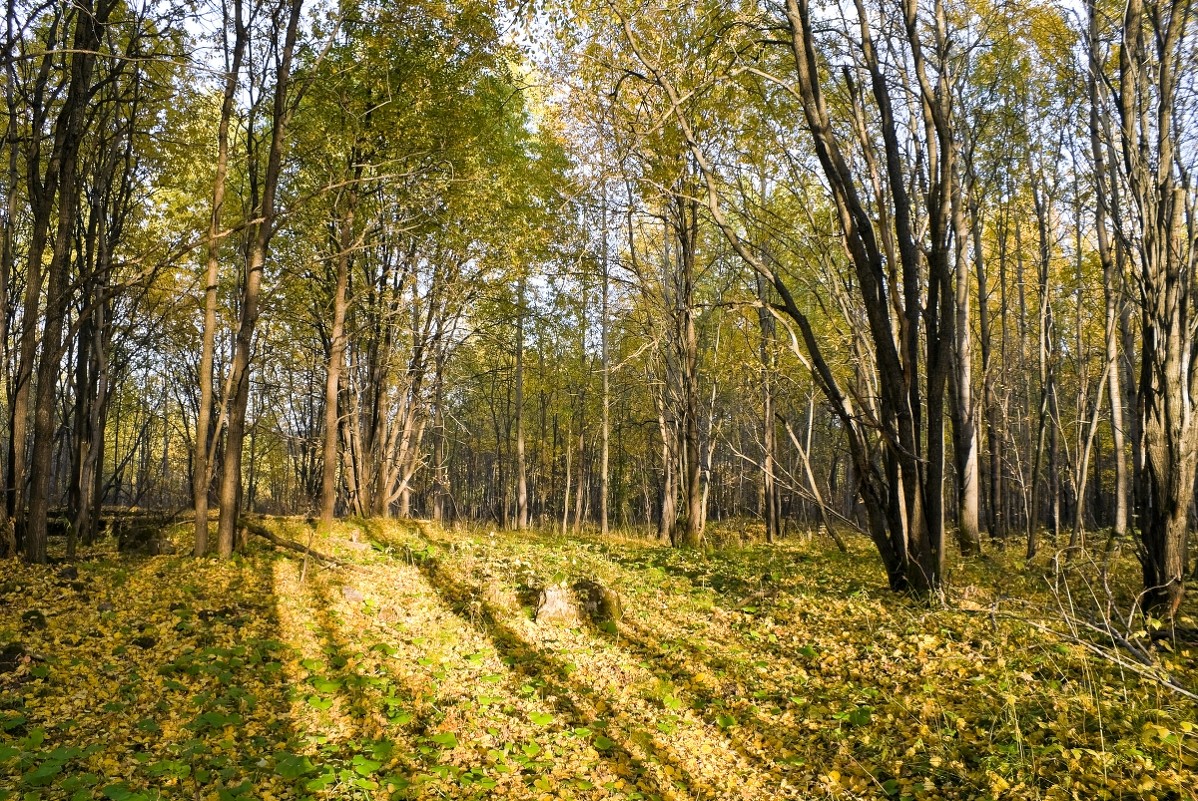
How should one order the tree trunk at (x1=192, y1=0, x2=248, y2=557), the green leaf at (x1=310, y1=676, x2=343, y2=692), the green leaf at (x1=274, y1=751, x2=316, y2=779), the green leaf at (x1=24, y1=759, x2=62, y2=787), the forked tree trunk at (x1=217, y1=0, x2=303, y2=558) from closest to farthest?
the green leaf at (x1=24, y1=759, x2=62, y2=787) → the green leaf at (x1=274, y1=751, x2=316, y2=779) → the green leaf at (x1=310, y1=676, x2=343, y2=692) → the tree trunk at (x1=192, y1=0, x2=248, y2=557) → the forked tree trunk at (x1=217, y1=0, x2=303, y2=558)

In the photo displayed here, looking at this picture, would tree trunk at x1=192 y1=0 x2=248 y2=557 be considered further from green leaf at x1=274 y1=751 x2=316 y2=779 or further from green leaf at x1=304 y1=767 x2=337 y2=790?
green leaf at x1=304 y1=767 x2=337 y2=790

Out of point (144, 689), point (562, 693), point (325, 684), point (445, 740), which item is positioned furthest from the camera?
point (562, 693)

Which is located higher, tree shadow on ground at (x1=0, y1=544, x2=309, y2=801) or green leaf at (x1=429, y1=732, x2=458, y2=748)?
tree shadow on ground at (x1=0, y1=544, x2=309, y2=801)

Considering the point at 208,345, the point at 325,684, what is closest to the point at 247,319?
the point at 208,345

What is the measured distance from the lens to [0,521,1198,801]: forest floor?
348 centimetres

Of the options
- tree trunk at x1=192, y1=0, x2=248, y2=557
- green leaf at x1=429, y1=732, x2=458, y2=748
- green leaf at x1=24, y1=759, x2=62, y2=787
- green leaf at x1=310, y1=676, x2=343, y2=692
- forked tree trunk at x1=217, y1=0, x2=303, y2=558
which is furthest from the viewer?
forked tree trunk at x1=217, y1=0, x2=303, y2=558

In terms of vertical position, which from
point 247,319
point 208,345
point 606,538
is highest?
point 247,319

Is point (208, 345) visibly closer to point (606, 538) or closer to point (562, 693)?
point (562, 693)

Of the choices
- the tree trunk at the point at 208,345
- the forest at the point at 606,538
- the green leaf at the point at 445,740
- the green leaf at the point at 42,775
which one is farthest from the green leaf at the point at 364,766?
the tree trunk at the point at 208,345

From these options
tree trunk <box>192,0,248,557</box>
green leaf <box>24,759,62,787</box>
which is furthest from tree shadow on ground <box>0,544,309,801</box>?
tree trunk <box>192,0,248,557</box>

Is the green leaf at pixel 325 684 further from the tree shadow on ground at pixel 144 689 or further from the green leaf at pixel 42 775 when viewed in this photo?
the green leaf at pixel 42 775

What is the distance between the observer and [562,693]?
199 inches

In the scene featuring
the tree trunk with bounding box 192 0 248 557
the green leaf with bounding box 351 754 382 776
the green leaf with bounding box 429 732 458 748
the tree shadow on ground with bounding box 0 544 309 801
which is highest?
the tree trunk with bounding box 192 0 248 557

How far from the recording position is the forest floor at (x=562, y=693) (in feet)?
11.4
